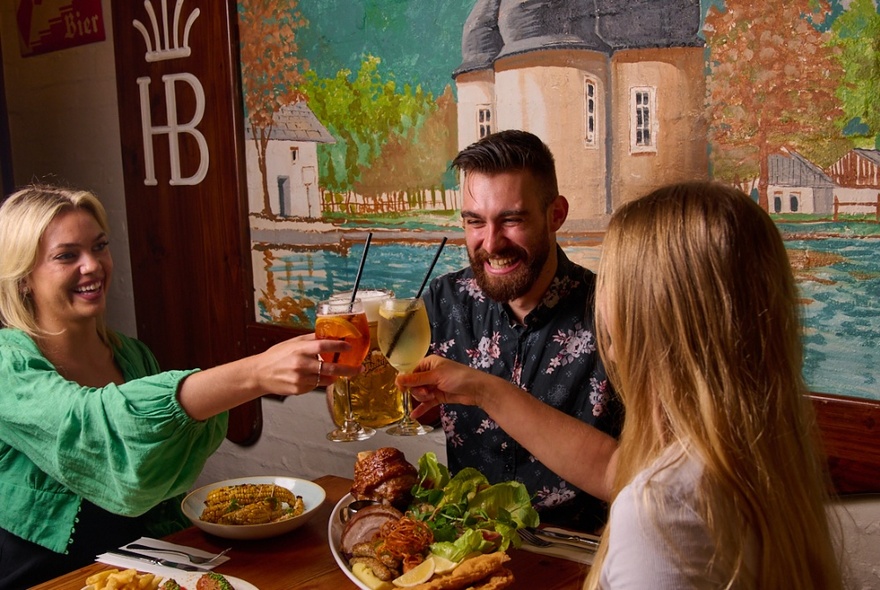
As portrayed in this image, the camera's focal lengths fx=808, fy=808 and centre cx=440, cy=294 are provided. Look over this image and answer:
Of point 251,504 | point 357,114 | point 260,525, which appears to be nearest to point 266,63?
point 357,114

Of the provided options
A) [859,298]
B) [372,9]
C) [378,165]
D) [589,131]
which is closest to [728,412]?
[859,298]

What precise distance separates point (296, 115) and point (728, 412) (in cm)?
258

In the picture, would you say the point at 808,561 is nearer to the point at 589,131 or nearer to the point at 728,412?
the point at 728,412

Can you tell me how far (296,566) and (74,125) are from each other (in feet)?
11.1

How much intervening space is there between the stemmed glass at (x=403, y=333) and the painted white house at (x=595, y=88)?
109cm

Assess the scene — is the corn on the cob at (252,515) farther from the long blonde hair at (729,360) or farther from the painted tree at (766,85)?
the painted tree at (766,85)

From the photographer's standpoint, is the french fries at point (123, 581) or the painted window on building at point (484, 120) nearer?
the french fries at point (123, 581)

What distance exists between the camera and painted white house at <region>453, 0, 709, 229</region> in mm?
2311

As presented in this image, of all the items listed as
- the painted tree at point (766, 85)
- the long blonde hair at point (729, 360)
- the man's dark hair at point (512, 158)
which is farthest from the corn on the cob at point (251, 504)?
the painted tree at point (766, 85)

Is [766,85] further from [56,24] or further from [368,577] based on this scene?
[56,24]

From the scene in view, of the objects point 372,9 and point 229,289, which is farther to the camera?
point 229,289

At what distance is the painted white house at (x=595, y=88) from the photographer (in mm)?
2311

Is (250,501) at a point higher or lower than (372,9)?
lower

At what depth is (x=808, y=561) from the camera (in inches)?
42.1
